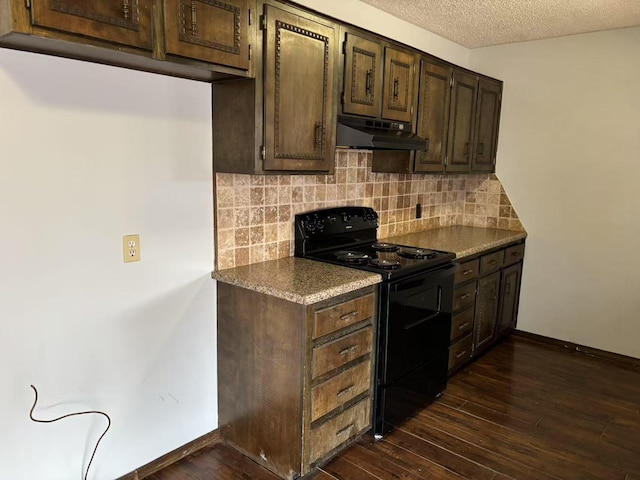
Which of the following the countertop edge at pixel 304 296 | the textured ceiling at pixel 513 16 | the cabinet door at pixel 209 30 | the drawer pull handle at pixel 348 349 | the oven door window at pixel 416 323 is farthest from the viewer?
the textured ceiling at pixel 513 16

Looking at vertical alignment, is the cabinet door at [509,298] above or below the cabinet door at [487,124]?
below

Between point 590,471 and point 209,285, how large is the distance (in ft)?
6.87

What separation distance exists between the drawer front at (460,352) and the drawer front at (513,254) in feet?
2.52

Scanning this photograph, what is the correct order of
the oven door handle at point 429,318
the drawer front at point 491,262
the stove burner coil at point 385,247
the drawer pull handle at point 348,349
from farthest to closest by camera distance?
the drawer front at point 491,262 → the stove burner coil at point 385,247 → the oven door handle at point 429,318 → the drawer pull handle at point 348,349

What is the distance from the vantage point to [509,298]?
3887 mm

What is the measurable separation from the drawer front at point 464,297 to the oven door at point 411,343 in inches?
7.0

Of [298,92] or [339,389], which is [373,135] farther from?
[339,389]

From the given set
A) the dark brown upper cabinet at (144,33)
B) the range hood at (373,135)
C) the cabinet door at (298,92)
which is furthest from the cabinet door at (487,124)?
the dark brown upper cabinet at (144,33)

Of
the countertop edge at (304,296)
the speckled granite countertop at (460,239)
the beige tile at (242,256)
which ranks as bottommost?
the countertop edge at (304,296)

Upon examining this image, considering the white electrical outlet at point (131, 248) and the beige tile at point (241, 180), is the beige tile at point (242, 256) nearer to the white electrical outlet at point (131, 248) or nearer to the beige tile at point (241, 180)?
the beige tile at point (241, 180)

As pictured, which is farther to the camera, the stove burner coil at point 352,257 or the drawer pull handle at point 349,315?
the stove burner coil at point 352,257

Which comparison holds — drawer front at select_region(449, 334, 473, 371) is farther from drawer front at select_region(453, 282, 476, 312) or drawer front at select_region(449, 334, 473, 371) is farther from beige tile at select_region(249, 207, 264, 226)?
beige tile at select_region(249, 207, 264, 226)

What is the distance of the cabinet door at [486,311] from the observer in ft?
11.2

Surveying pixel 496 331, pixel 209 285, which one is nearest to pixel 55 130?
pixel 209 285
